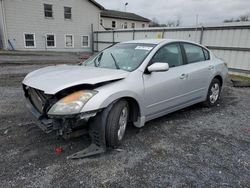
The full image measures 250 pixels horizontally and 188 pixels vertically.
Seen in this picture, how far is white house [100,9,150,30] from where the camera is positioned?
1236 inches

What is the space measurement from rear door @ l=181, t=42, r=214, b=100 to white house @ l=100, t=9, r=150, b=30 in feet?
87.4

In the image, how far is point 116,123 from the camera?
2.83 metres

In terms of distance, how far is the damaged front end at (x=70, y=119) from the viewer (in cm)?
251

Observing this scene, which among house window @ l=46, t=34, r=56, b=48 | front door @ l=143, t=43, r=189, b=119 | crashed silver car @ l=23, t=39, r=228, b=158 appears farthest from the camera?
house window @ l=46, t=34, r=56, b=48

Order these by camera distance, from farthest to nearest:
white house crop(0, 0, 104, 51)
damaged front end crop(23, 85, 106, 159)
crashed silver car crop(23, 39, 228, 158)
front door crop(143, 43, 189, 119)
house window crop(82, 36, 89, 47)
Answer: house window crop(82, 36, 89, 47) → white house crop(0, 0, 104, 51) → front door crop(143, 43, 189, 119) → crashed silver car crop(23, 39, 228, 158) → damaged front end crop(23, 85, 106, 159)

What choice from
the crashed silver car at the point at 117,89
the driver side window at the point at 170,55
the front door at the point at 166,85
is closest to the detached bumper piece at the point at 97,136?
the crashed silver car at the point at 117,89

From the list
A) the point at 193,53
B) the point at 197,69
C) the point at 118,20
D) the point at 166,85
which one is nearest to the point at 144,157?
the point at 166,85

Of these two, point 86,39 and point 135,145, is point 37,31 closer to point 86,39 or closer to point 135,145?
point 86,39

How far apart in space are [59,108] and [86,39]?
881 inches

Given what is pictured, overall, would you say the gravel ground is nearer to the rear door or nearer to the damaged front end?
the damaged front end

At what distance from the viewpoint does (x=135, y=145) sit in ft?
10.5

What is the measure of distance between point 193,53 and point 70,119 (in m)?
3.20

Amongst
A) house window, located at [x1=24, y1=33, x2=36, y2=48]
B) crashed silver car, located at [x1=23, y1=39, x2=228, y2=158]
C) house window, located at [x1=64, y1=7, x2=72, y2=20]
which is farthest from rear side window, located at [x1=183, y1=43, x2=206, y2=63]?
house window, located at [x1=64, y1=7, x2=72, y2=20]

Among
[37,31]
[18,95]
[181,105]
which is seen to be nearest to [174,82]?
[181,105]
